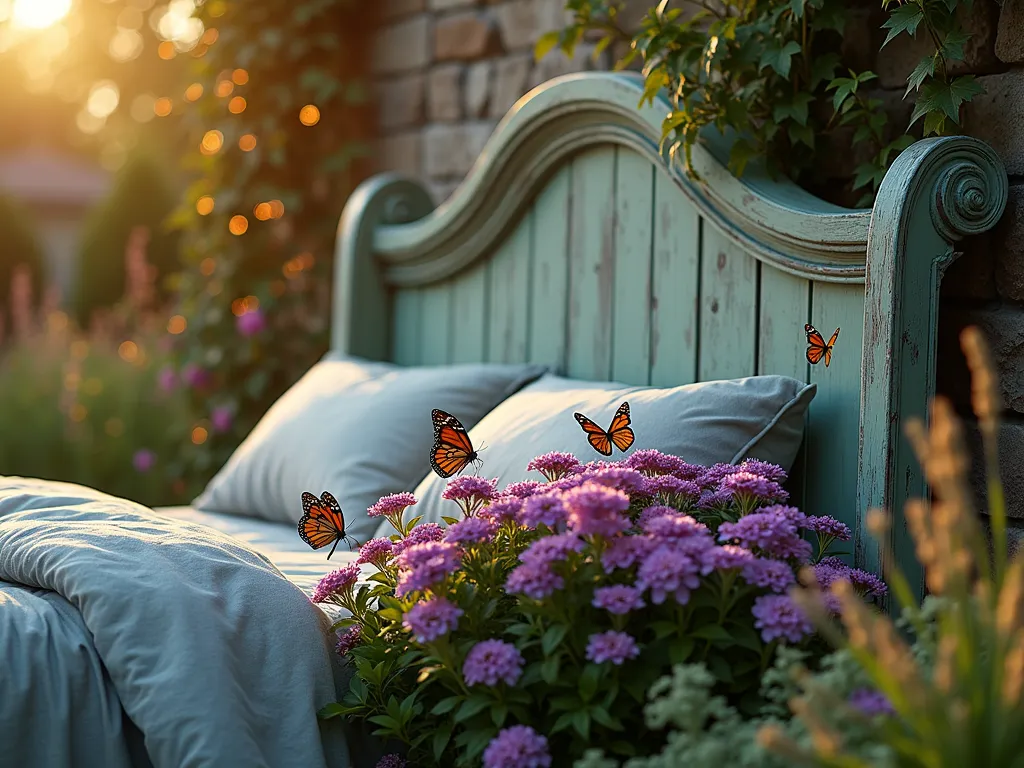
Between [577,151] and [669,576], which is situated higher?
[577,151]

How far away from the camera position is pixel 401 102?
3512mm

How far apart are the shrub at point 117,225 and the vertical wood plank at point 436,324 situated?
6.38 metres

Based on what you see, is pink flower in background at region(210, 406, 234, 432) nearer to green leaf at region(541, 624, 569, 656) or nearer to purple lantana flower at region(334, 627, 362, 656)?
purple lantana flower at region(334, 627, 362, 656)

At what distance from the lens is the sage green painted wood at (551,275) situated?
8.63 ft

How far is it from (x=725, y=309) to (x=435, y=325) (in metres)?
1.06

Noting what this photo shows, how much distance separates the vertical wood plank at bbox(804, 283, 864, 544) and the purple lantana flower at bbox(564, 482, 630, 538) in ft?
2.09

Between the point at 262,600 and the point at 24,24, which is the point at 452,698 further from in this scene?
the point at 24,24

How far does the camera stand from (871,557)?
1.73 m

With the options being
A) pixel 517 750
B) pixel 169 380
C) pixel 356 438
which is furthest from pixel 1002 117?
pixel 169 380

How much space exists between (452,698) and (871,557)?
0.71 meters

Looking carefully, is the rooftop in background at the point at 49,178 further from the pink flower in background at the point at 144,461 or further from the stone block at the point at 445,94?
the stone block at the point at 445,94

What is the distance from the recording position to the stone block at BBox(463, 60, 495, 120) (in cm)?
317

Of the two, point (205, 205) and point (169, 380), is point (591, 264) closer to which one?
point (205, 205)

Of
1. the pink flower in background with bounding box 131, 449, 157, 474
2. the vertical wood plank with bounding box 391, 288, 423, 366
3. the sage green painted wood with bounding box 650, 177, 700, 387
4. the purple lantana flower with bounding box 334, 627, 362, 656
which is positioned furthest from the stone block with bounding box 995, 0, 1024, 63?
the pink flower in background with bounding box 131, 449, 157, 474
